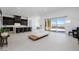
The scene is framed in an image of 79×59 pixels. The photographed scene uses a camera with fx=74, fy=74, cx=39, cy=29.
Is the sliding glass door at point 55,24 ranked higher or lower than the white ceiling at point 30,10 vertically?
lower

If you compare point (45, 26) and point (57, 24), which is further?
point (45, 26)

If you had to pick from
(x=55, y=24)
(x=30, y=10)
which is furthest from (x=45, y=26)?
(x=30, y=10)

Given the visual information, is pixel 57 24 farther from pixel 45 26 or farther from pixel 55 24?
pixel 45 26

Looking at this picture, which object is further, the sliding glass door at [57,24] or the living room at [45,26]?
the sliding glass door at [57,24]

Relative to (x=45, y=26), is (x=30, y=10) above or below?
above

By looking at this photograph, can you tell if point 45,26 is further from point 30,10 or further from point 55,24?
point 30,10

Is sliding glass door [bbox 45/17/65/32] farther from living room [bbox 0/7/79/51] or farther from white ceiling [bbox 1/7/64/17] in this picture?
white ceiling [bbox 1/7/64/17]

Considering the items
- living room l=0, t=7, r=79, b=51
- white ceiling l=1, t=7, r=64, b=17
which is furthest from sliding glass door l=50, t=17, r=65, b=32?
white ceiling l=1, t=7, r=64, b=17

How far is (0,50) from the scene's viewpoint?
2.72m

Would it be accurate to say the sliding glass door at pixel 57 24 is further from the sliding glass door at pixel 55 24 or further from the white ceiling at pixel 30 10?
the white ceiling at pixel 30 10

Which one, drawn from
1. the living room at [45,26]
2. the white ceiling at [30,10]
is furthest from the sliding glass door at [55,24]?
the white ceiling at [30,10]

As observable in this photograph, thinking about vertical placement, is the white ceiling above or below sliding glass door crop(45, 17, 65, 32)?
above

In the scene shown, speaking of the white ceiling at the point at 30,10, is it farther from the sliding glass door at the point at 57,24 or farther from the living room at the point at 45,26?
the sliding glass door at the point at 57,24
